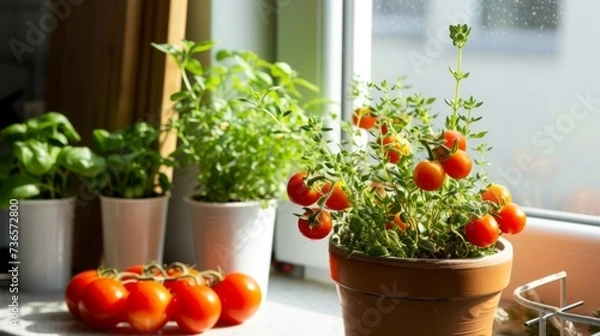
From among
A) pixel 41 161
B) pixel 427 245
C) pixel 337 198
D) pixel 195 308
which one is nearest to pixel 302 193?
pixel 337 198

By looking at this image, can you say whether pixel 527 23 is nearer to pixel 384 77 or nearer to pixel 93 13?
pixel 384 77

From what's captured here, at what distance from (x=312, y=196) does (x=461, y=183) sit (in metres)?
0.15

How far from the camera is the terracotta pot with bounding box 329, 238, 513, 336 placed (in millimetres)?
981

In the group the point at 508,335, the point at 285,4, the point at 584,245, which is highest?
the point at 285,4

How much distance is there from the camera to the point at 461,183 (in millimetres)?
1020

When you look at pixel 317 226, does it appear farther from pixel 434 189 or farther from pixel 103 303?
pixel 103 303

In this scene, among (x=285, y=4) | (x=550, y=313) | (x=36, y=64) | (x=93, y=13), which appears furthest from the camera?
Result: (x=36, y=64)

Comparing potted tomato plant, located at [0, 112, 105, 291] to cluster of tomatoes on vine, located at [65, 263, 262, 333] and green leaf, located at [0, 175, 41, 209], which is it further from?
cluster of tomatoes on vine, located at [65, 263, 262, 333]

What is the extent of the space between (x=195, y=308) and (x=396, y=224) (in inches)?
12.6

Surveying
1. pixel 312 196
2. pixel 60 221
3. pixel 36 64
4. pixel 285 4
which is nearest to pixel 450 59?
pixel 285 4

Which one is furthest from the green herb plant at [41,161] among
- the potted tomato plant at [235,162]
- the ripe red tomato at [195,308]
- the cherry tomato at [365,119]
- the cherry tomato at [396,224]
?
the cherry tomato at [396,224]

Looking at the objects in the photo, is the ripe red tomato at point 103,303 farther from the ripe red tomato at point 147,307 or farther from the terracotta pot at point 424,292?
the terracotta pot at point 424,292

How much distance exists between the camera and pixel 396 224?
104 centimetres

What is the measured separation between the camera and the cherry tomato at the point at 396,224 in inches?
40.7
